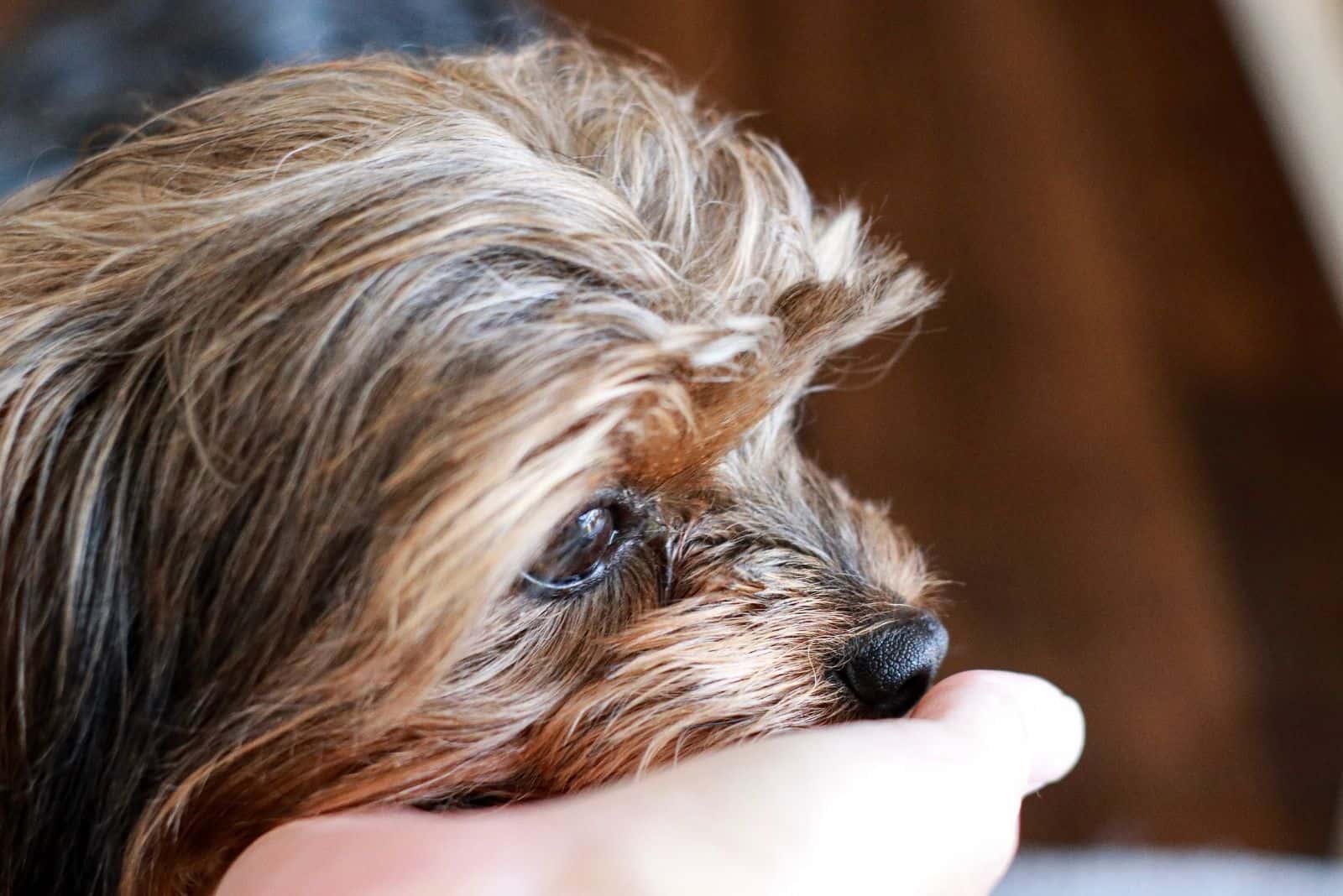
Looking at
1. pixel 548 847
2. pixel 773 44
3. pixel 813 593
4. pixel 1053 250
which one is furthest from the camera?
pixel 773 44

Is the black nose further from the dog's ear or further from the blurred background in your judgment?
the blurred background

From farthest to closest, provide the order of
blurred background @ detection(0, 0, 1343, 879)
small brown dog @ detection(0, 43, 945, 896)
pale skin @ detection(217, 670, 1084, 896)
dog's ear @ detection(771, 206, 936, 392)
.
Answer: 1. blurred background @ detection(0, 0, 1343, 879)
2. dog's ear @ detection(771, 206, 936, 392)
3. small brown dog @ detection(0, 43, 945, 896)
4. pale skin @ detection(217, 670, 1084, 896)

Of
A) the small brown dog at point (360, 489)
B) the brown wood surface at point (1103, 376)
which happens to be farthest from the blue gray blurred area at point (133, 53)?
the brown wood surface at point (1103, 376)

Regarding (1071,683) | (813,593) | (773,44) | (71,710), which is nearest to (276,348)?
(71,710)

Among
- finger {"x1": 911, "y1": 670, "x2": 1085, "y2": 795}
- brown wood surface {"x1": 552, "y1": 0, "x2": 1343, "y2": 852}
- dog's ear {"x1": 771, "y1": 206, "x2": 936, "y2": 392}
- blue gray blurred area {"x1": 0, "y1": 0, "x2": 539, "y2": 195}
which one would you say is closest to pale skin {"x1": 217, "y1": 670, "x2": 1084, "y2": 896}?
finger {"x1": 911, "y1": 670, "x2": 1085, "y2": 795}

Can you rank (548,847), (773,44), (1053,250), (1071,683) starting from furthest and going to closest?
(773,44), (1053,250), (1071,683), (548,847)

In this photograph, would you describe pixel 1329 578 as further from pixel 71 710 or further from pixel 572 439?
pixel 71 710

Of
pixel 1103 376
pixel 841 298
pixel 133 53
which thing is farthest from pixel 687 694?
pixel 1103 376
